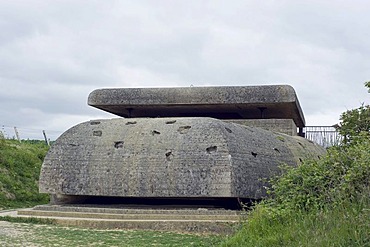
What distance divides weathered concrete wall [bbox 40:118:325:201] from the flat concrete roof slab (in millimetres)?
1006

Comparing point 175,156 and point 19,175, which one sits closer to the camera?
point 175,156

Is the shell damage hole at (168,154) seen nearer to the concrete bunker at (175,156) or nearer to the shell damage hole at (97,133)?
the concrete bunker at (175,156)

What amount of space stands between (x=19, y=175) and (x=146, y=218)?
276 inches

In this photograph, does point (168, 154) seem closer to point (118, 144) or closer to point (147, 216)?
point (118, 144)

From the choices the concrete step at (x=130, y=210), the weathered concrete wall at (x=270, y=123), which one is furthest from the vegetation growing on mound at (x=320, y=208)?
the weathered concrete wall at (x=270, y=123)

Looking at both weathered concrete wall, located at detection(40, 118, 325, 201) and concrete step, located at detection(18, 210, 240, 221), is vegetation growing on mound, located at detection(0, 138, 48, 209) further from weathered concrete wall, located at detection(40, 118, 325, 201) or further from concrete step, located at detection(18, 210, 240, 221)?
concrete step, located at detection(18, 210, 240, 221)

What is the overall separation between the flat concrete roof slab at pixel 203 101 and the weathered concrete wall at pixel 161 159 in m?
1.01

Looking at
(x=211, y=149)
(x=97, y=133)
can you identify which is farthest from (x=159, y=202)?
(x=97, y=133)

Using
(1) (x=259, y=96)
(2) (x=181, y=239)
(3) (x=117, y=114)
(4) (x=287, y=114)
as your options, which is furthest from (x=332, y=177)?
(3) (x=117, y=114)

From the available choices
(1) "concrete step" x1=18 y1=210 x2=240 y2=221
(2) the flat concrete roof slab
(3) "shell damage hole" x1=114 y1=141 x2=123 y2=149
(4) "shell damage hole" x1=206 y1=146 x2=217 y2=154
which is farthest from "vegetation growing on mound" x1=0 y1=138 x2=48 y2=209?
(4) "shell damage hole" x1=206 y1=146 x2=217 y2=154

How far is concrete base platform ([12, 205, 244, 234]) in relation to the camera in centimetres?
890

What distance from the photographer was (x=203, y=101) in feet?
40.1

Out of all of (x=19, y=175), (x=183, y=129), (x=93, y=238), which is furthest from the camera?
(x=19, y=175)

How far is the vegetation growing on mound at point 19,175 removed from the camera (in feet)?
45.7
